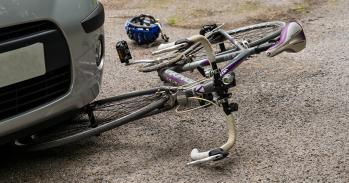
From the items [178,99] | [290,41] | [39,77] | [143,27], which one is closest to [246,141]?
[178,99]

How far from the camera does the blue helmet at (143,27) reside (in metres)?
5.39

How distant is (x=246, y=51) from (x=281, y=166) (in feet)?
3.27

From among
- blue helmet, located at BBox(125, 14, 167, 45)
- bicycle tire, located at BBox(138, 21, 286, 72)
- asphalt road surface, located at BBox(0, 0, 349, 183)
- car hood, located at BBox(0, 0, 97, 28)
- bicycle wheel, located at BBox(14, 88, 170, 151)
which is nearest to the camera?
car hood, located at BBox(0, 0, 97, 28)

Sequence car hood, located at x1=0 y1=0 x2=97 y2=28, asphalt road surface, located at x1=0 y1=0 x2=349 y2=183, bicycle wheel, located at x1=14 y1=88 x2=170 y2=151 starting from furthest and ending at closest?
bicycle wheel, located at x1=14 y1=88 x2=170 y2=151
asphalt road surface, located at x1=0 y1=0 x2=349 y2=183
car hood, located at x1=0 y1=0 x2=97 y2=28

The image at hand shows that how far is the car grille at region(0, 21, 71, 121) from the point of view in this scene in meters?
2.68

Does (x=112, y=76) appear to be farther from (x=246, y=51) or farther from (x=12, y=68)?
(x=12, y=68)

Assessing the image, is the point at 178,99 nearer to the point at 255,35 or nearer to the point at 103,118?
the point at 103,118

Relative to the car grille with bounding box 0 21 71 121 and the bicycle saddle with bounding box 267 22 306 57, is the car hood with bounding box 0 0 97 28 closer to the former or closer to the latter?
the car grille with bounding box 0 21 71 121

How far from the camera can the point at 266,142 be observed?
327 centimetres

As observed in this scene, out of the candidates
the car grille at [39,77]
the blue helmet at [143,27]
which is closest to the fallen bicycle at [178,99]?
the car grille at [39,77]

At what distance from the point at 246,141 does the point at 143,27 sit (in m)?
2.47

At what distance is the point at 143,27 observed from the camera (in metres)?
5.39

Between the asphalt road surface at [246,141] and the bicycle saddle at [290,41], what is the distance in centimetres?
55

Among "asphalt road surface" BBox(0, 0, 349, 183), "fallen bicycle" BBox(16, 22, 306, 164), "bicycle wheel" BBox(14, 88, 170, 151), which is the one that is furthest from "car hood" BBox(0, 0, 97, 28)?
"asphalt road surface" BBox(0, 0, 349, 183)
